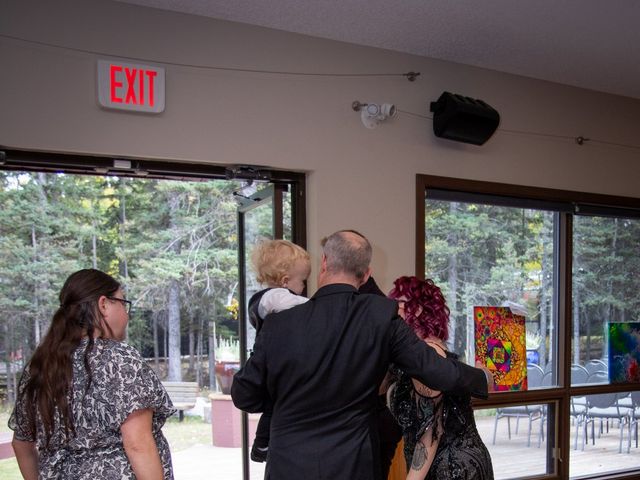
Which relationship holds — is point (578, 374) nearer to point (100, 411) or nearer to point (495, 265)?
point (495, 265)

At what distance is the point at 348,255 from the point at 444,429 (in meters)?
0.69

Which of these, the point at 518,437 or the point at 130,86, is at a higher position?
the point at 130,86

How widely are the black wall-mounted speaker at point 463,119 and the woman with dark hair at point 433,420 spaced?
159 cm

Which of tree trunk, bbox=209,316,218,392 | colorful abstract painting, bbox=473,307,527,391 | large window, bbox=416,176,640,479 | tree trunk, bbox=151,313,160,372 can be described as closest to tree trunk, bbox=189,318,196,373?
tree trunk, bbox=209,316,218,392

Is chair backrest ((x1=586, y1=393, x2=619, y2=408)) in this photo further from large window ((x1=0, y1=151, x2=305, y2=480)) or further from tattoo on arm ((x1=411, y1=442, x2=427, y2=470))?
tattoo on arm ((x1=411, y1=442, x2=427, y2=470))

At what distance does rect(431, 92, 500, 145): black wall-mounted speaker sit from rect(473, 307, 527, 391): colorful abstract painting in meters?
1.11

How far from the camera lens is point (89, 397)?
173 centimetres

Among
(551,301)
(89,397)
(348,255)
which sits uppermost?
(348,255)

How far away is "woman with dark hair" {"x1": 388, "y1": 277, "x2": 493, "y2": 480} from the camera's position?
6.65 feet

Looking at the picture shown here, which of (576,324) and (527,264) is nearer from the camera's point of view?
(527,264)

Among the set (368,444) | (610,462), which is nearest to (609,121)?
(610,462)

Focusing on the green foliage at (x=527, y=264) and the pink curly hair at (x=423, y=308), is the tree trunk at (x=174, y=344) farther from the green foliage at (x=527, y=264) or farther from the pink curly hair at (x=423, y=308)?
the pink curly hair at (x=423, y=308)

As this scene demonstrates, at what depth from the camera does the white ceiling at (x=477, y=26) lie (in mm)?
2885

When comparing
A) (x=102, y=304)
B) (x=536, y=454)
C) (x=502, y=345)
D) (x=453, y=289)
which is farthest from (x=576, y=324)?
(x=102, y=304)
